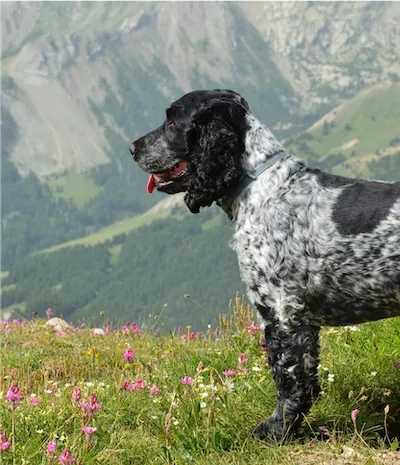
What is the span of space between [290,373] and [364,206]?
1.60 meters

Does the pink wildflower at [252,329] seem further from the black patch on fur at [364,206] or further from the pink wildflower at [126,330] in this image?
the pink wildflower at [126,330]

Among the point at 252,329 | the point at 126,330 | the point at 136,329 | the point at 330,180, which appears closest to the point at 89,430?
the point at 330,180

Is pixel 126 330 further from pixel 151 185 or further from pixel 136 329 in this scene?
pixel 151 185

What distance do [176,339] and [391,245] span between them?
588cm

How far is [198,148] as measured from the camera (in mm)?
6562

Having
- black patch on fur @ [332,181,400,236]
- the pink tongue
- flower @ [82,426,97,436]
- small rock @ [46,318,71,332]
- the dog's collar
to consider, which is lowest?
small rock @ [46,318,71,332]

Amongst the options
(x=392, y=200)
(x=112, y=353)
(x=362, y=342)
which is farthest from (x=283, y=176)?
(x=112, y=353)

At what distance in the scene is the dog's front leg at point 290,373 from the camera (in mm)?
6121

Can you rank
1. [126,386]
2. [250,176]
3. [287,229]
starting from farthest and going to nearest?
1. [126,386]
2. [250,176]
3. [287,229]

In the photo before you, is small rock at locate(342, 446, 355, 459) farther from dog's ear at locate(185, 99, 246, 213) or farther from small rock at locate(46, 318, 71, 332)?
small rock at locate(46, 318, 71, 332)

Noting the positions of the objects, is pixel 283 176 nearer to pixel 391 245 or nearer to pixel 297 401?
pixel 391 245

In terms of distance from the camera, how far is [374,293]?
18.9 feet

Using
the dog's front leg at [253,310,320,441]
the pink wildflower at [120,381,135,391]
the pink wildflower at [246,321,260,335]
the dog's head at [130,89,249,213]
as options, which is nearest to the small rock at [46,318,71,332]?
the pink wildflower at [246,321,260,335]

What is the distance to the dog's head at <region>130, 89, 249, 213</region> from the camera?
646 cm
